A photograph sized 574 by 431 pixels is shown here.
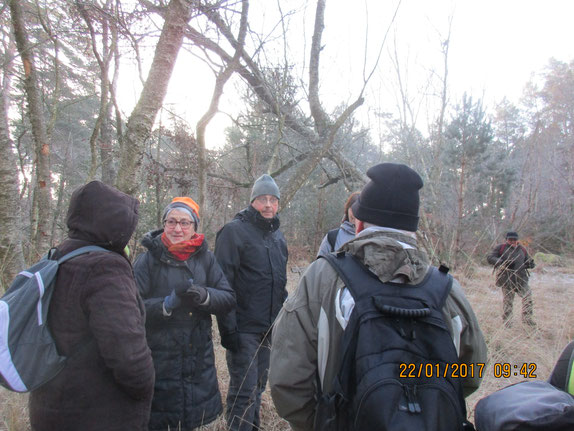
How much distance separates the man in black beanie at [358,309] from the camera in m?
1.07

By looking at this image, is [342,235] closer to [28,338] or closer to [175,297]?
[175,297]

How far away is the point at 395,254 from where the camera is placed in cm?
117

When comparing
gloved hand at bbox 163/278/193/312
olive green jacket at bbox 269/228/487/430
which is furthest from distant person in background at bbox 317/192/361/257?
olive green jacket at bbox 269/228/487/430

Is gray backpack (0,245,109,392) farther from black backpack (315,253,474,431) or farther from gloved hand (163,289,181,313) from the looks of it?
black backpack (315,253,474,431)

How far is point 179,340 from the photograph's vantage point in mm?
2029

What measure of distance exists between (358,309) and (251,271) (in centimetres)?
160

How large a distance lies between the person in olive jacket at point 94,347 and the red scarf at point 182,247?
704 mm

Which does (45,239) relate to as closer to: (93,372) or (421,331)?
(93,372)

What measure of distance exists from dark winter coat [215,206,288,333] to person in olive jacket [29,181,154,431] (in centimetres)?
111

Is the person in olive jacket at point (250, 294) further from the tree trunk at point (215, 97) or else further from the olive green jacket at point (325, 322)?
the tree trunk at point (215, 97)

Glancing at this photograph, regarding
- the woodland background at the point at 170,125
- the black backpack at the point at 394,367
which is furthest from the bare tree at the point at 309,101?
the black backpack at the point at 394,367

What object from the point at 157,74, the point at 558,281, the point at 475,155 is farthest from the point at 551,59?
the point at 157,74

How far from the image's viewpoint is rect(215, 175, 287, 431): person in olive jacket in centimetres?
240
